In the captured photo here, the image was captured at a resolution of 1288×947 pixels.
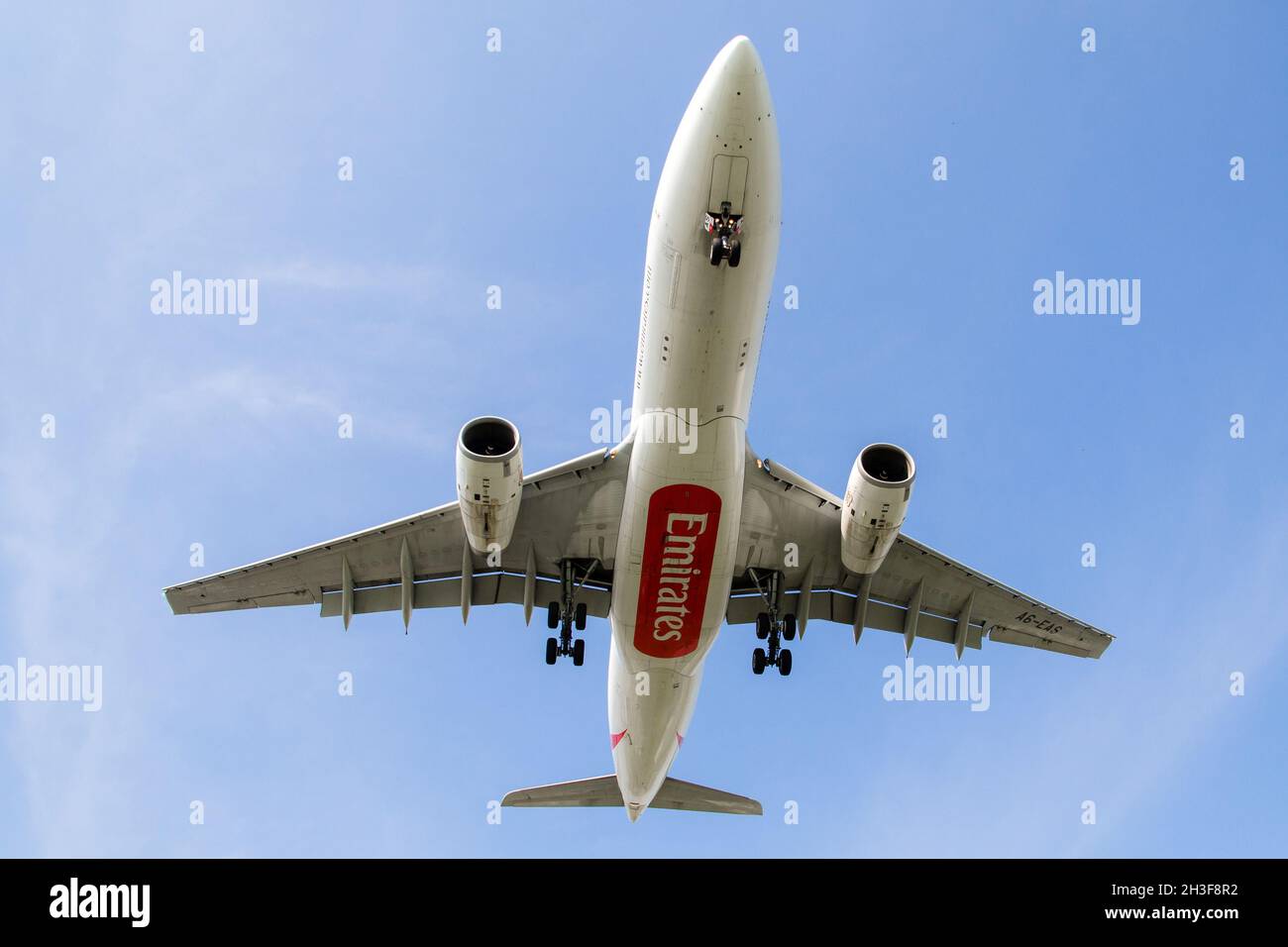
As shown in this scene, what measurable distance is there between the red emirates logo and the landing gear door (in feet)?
15.7

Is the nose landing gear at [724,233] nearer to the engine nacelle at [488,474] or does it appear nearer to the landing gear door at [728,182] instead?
the landing gear door at [728,182]

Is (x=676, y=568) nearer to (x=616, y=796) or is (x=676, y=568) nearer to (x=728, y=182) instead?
(x=728, y=182)

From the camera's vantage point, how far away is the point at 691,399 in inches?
723

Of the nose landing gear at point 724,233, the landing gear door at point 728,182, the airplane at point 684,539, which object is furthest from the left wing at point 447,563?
the landing gear door at point 728,182

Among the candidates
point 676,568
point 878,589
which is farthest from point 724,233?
point 878,589

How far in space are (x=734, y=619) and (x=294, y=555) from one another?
902 cm

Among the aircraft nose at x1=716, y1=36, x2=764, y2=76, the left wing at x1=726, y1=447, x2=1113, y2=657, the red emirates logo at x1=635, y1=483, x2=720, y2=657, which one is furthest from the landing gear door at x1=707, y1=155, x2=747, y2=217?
the left wing at x1=726, y1=447, x2=1113, y2=657

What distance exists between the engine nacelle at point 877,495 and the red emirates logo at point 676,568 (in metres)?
2.41

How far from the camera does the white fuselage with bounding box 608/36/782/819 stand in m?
16.3

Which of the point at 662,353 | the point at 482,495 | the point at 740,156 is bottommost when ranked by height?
the point at 482,495

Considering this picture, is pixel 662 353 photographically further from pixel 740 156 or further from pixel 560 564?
pixel 560 564

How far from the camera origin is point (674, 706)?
23047 mm

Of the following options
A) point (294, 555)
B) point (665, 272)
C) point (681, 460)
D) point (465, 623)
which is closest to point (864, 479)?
point (681, 460)

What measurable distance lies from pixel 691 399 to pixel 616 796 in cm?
1276
